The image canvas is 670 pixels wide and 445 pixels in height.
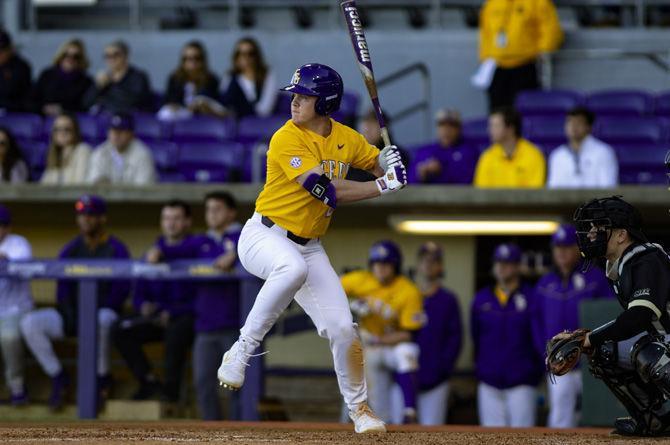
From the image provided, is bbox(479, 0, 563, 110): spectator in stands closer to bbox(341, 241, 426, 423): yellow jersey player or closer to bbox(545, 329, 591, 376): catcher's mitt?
bbox(341, 241, 426, 423): yellow jersey player

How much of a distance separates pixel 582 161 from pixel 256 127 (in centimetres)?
265

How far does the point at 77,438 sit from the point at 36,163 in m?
5.46

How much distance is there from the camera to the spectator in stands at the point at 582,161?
9.73m

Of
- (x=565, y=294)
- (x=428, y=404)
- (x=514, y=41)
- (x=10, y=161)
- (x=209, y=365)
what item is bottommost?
(x=428, y=404)

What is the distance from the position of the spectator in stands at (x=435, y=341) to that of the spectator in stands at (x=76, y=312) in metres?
2.00

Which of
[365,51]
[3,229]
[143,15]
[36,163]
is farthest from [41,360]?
[143,15]

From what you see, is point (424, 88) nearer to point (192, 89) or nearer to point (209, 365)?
point (192, 89)

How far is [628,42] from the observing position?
40.0 feet

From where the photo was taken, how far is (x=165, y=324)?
912 cm

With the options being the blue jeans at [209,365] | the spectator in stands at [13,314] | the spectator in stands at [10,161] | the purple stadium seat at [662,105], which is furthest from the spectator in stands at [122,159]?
the purple stadium seat at [662,105]

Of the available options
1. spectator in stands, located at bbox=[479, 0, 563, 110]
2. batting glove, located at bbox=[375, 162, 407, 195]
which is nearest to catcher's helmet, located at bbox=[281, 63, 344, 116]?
batting glove, located at bbox=[375, 162, 407, 195]

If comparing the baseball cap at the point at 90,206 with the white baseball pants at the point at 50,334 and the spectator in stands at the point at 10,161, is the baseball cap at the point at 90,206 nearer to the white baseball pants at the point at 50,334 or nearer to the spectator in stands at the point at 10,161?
the white baseball pants at the point at 50,334

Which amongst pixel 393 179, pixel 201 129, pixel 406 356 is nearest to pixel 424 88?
pixel 201 129

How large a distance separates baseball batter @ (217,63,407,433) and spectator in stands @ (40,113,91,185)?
4.24m
